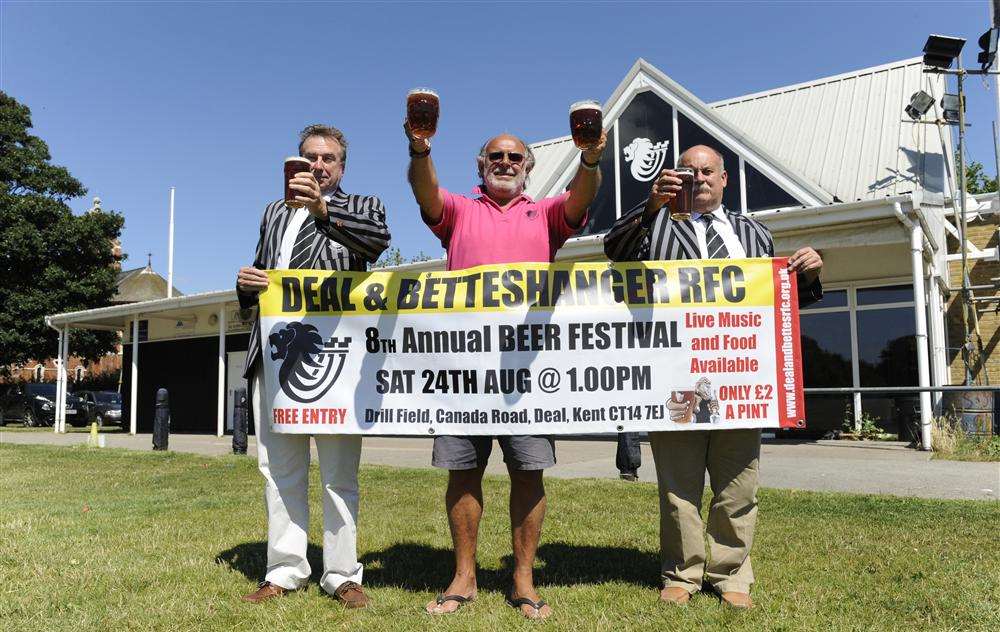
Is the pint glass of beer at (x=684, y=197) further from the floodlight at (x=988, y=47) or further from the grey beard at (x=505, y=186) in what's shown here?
the floodlight at (x=988, y=47)

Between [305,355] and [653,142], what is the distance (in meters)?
13.5

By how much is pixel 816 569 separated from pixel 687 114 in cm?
1300

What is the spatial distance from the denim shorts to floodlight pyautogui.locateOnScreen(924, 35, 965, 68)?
13790 millimetres

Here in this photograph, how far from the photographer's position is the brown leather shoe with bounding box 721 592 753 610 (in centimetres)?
322

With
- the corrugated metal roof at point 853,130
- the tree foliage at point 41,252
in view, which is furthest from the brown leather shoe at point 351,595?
the tree foliage at point 41,252

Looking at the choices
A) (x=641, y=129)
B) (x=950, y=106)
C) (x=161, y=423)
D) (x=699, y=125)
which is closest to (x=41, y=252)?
(x=161, y=423)

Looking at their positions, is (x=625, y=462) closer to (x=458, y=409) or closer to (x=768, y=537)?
(x=768, y=537)

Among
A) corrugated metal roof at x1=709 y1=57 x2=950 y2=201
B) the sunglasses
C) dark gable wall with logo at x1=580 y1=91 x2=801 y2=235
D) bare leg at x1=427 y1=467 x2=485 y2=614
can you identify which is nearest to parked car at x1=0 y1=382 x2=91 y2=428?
dark gable wall with logo at x1=580 y1=91 x2=801 y2=235

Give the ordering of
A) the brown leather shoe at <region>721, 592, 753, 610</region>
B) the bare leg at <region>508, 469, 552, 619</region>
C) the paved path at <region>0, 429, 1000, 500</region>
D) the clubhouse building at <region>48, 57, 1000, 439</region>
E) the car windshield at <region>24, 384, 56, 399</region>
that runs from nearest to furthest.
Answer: the brown leather shoe at <region>721, 592, 753, 610</region> → the bare leg at <region>508, 469, 552, 619</region> → the paved path at <region>0, 429, 1000, 500</region> → the clubhouse building at <region>48, 57, 1000, 439</region> → the car windshield at <region>24, 384, 56, 399</region>

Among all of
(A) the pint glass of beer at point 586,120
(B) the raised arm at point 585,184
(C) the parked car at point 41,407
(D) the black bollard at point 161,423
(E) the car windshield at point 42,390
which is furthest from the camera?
Answer: (E) the car windshield at point 42,390

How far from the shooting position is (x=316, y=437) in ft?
11.6

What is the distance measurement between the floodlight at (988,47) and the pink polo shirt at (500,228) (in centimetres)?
1489

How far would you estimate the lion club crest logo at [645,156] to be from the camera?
51.0 feet

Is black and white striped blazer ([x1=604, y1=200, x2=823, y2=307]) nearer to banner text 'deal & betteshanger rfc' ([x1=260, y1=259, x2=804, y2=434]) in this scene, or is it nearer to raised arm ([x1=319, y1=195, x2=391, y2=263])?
banner text 'deal & betteshanger rfc' ([x1=260, y1=259, x2=804, y2=434])
